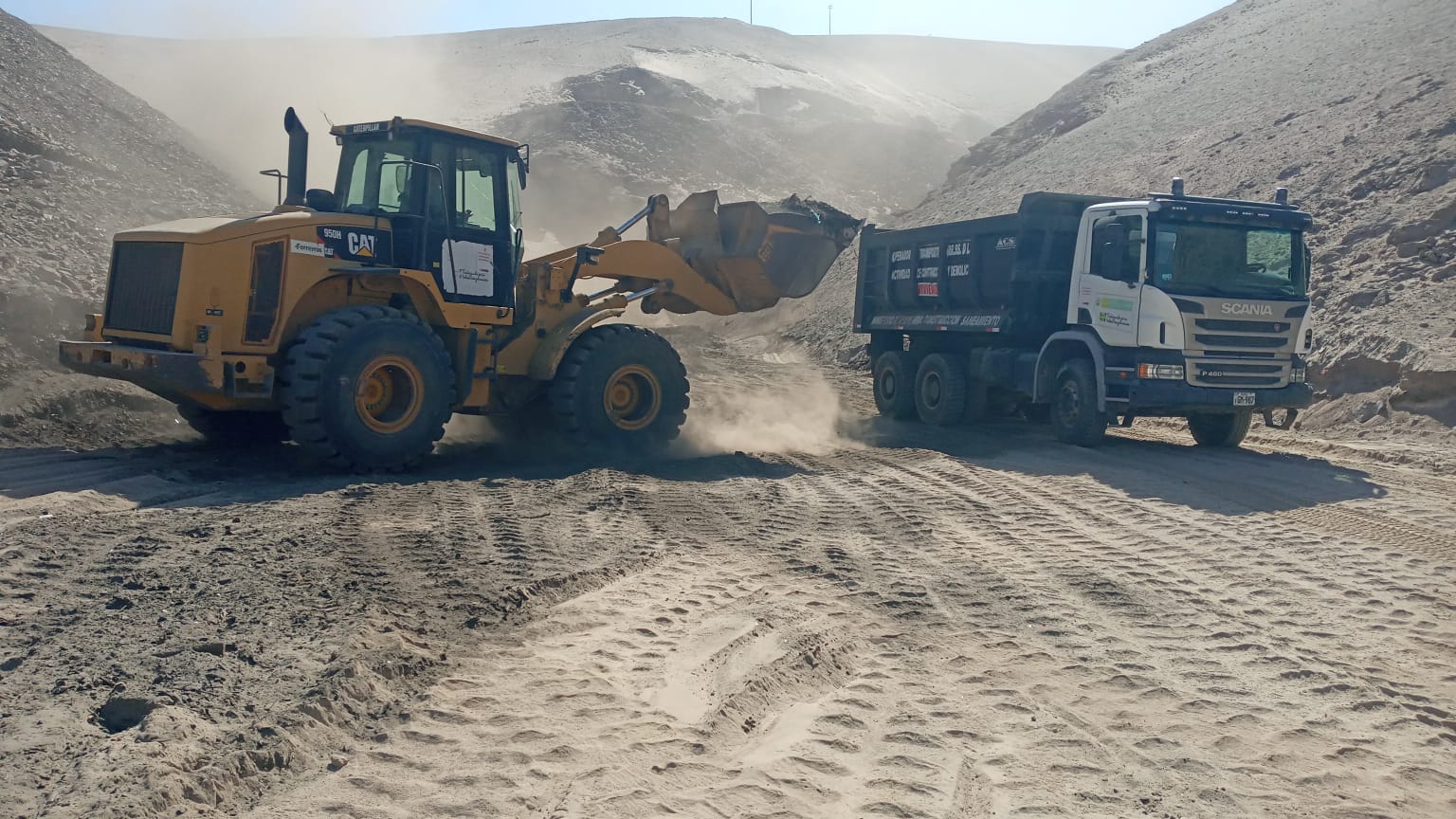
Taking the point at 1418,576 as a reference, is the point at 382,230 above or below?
above

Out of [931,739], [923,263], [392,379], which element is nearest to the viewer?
[931,739]

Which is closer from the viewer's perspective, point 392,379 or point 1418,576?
point 1418,576

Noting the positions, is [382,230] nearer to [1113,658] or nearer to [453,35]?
[1113,658]

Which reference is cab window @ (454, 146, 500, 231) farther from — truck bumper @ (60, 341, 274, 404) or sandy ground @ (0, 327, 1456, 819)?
sandy ground @ (0, 327, 1456, 819)

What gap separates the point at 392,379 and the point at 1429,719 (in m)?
7.93

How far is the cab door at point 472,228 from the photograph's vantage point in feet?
35.3

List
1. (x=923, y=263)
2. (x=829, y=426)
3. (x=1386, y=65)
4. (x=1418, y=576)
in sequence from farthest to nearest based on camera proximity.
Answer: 1. (x=1386, y=65)
2. (x=923, y=263)
3. (x=829, y=426)
4. (x=1418, y=576)

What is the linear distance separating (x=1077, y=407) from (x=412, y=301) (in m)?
6.99

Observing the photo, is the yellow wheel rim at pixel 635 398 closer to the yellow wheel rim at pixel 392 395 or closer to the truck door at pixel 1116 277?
the yellow wheel rim at pixel 392 395

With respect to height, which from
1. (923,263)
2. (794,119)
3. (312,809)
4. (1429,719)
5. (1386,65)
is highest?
(794,119)

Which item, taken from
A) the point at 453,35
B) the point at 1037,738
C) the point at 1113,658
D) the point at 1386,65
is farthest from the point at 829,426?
the point at 453,35

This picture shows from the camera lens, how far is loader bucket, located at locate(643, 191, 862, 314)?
41.8 feet

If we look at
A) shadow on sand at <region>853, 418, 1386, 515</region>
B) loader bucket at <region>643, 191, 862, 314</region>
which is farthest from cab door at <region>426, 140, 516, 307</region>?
shadow on sand at <region>853, 418, 1386, 515</region>

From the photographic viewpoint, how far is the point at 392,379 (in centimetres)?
1020
